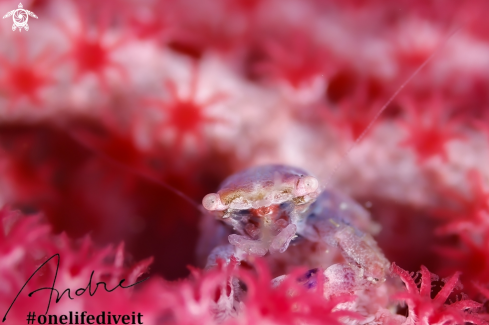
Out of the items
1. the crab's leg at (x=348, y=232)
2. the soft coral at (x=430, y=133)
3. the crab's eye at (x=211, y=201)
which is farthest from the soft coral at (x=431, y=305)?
the soft coral at (x=430, y=133)

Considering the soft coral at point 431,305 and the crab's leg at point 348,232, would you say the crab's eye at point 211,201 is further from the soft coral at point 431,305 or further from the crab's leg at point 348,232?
the soft coral at point 431,305

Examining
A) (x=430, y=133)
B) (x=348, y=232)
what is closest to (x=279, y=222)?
(x=348, y=232)

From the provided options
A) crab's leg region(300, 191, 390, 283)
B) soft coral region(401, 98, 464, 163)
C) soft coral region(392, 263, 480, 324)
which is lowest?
soft coral region(392, 263, 480, 324)

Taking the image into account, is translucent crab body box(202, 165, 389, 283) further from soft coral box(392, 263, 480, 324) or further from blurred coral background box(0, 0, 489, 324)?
blurred coral background box(0, 0, 489, 324)

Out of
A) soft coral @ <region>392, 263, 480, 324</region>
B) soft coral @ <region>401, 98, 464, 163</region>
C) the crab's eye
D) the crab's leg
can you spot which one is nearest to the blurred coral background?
soft coral @ <region>401, 98, 464, 163</region>

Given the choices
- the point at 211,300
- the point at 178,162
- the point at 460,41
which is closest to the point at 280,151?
the point at 178,162
